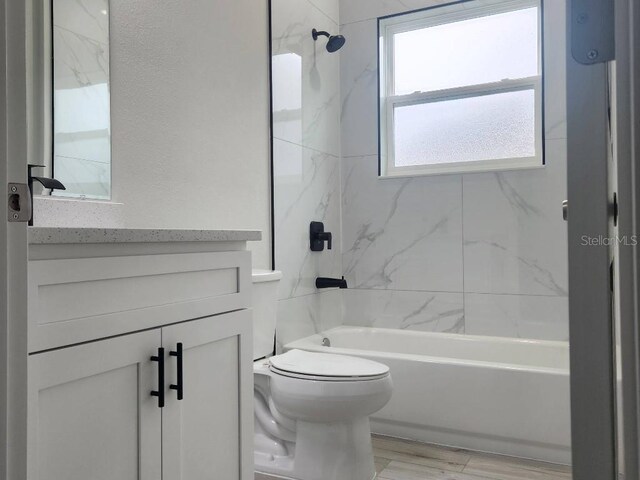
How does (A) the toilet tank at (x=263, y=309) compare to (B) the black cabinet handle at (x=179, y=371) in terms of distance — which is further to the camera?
(A) the toilet tank at (x=263, y=309)

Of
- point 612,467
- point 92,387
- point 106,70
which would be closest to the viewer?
point 612,467

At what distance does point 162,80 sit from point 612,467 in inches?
76.3

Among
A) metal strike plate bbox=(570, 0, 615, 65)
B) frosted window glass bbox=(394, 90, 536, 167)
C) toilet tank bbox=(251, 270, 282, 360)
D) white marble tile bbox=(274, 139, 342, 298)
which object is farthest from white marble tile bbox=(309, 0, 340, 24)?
metal strike plate bbox=(570, 0, 615, 65)

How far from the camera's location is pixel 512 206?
2.94 meters

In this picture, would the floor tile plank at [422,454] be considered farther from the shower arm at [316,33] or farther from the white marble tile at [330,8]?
the white marble tile at [330,8]

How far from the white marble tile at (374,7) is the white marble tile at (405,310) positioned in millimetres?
1733

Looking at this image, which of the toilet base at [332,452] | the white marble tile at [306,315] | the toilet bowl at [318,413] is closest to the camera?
the toilet bowl at [318,413]

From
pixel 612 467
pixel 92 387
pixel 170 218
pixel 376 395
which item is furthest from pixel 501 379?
pixel 612 467

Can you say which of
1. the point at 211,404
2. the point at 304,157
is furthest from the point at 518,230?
the point at 211,404

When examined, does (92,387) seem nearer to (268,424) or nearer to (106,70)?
(106,70)

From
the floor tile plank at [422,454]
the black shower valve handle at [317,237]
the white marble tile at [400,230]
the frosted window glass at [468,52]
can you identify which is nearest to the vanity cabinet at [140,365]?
the floor tile plank at [422,454]

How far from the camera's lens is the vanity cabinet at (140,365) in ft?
3.20

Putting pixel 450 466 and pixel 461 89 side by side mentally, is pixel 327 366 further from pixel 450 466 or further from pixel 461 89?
pixel 461 89

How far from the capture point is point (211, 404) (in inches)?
54.4
